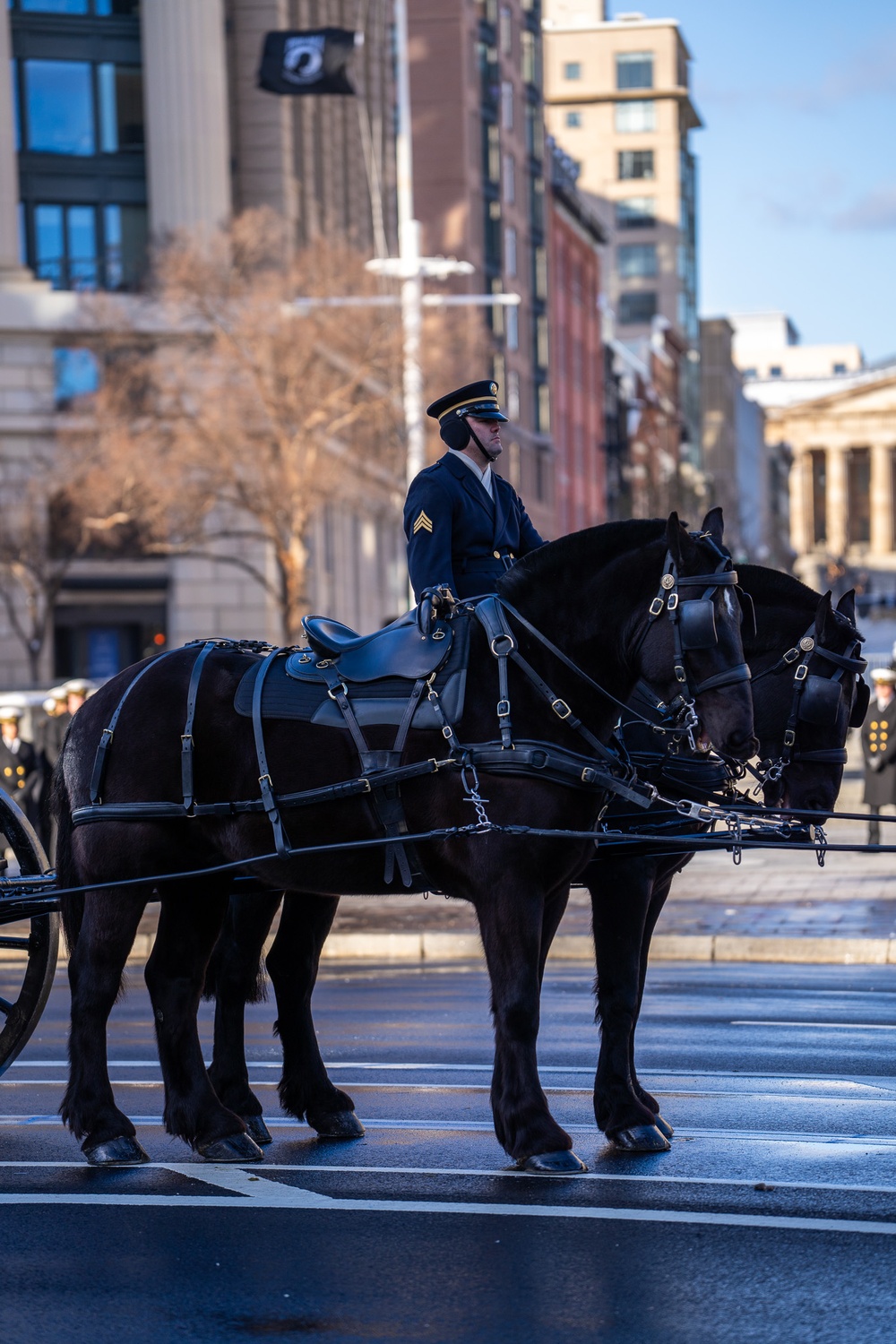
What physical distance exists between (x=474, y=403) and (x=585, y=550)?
1008 mm

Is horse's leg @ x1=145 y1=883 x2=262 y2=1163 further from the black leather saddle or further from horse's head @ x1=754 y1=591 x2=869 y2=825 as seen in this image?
horse's head @ x1=754 y1=591 x2=869 y2=825

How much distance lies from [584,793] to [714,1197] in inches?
56.3

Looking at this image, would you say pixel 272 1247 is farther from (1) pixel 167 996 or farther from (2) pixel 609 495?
(2) pixel 609 495

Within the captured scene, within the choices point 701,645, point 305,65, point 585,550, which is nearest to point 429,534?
point 585,550

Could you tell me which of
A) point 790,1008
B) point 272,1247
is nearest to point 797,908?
point 790,1008

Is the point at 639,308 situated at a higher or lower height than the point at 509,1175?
higher

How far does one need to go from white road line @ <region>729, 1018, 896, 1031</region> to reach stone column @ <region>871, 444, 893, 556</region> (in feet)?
497

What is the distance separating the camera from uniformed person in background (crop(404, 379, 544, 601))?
7.86 meters

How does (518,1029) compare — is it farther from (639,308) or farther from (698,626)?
(639,308)

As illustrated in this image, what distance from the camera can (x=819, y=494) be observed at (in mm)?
167875

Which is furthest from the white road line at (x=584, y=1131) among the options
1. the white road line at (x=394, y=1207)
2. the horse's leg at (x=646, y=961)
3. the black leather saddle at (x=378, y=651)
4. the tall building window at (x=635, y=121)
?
the tall building window at (x=635, y=121)

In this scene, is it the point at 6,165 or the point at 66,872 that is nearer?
the point at 66,872

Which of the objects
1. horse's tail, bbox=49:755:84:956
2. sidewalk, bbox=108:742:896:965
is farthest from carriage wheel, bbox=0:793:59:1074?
sidewalk, bbox=108:742:896:965

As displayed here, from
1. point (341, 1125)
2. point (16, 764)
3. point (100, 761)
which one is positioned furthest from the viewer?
point (16, 764)
